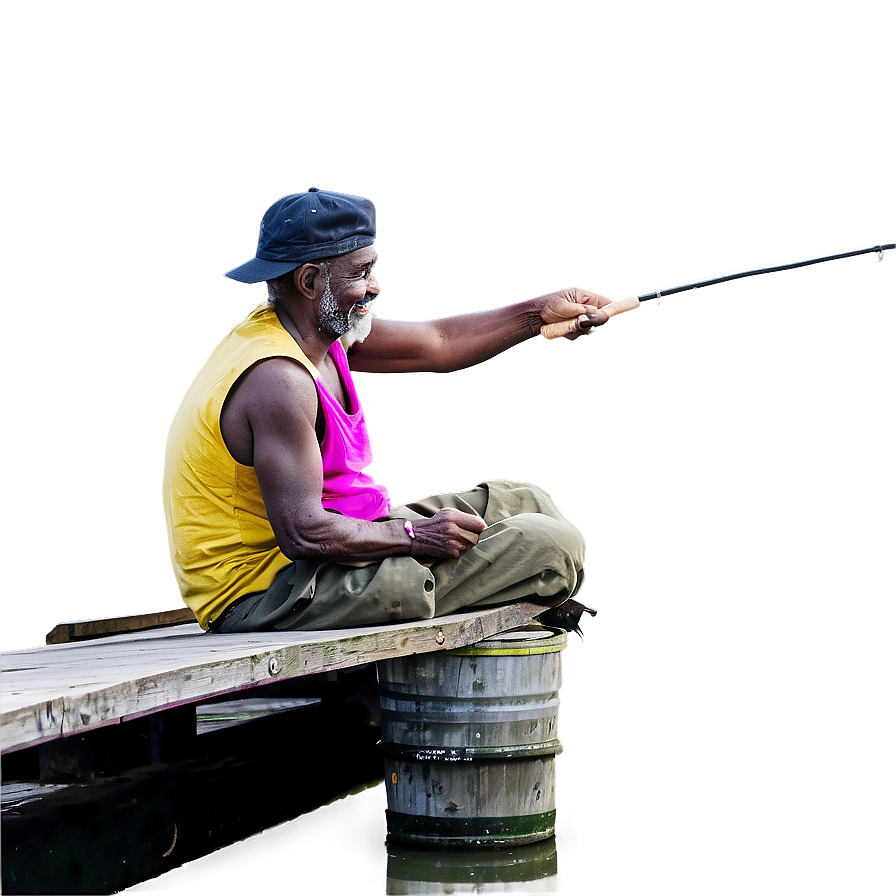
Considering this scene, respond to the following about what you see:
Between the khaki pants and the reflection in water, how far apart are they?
0.57 m

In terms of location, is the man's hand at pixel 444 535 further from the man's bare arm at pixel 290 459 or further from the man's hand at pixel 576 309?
the man's hand at pixel 576 309

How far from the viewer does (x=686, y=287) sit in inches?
134

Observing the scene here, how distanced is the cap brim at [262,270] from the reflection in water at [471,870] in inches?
57.9

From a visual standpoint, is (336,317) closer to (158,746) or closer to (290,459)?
(290,459)

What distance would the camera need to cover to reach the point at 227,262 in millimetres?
3779

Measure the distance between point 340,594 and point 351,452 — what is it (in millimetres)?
424

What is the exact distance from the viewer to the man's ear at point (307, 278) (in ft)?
9.88

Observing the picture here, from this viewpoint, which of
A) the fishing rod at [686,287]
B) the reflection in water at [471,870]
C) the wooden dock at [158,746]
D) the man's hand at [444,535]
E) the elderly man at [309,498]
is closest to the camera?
the wooden dock at [158,746]

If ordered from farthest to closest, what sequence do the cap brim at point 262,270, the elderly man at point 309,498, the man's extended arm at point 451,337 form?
the man's extended arm at point 451,337 → the cap brim at point 262,270 → the elderly man at point 309,498

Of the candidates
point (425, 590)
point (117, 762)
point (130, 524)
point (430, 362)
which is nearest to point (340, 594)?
point (425, 590)

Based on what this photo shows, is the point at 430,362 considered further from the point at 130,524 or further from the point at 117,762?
the point at 117,762

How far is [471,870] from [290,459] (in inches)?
41.0

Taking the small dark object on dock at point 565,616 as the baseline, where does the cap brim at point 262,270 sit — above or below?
above

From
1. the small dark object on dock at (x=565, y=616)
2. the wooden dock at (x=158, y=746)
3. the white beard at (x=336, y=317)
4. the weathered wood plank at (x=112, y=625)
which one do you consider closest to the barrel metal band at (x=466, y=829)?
the wooden dock at (x=158, y=746)
